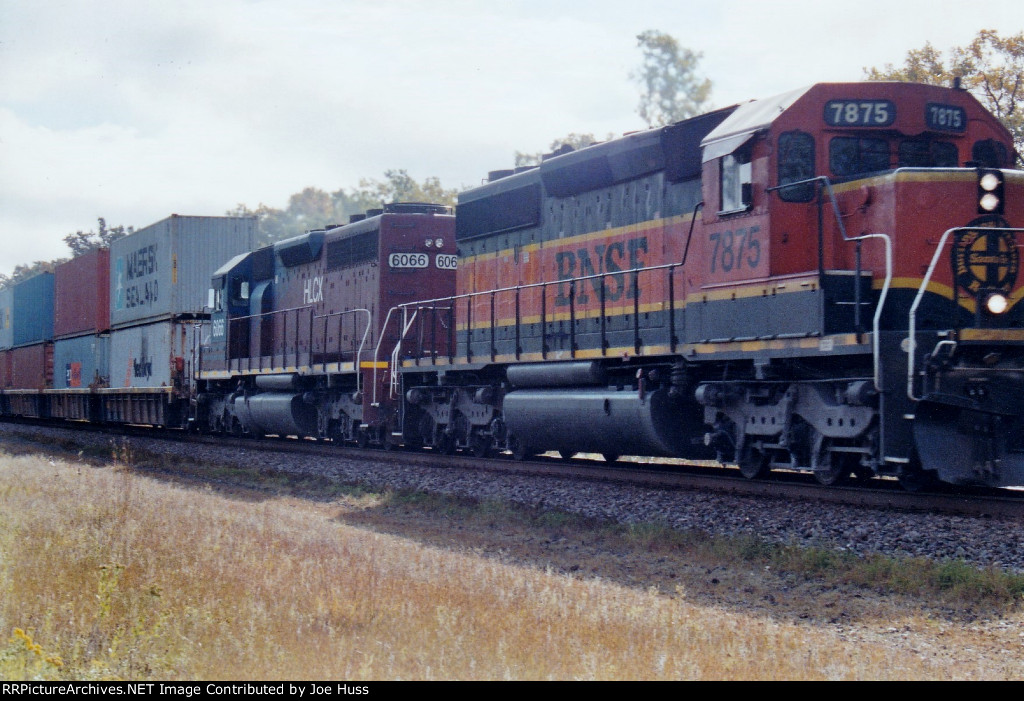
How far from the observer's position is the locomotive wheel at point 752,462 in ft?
34.8

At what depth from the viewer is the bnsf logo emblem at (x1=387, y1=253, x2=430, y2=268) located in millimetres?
17672

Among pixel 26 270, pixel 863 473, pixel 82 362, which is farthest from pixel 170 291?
pixel 26 270

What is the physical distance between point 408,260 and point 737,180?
339 inches

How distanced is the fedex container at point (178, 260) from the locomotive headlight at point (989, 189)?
19094 mm

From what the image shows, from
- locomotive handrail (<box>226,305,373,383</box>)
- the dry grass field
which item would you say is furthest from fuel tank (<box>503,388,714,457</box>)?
locomotive handrail (<box>226,305,373,383</box>)

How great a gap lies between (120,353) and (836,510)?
73.4 feet

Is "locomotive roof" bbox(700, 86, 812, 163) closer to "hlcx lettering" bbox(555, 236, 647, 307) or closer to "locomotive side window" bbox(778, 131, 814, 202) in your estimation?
"locomotive side window" bbox(778, 131, 814, 202)

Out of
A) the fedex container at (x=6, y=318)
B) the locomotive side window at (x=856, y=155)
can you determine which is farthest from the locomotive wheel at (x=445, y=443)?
the fedex container at (x=6, y=318)

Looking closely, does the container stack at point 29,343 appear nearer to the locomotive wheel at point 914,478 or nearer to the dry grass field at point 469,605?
the dry grass field at point 469,605

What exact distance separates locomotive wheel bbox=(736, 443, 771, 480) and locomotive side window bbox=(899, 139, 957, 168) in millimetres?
3129

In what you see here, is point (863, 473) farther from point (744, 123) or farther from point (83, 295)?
point (83, 295)

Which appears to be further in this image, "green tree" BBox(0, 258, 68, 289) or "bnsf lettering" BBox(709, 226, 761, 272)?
"green tree" BBox(0, 258, 68, 289)

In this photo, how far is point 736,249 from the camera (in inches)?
401

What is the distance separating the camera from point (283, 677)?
5.00 m
